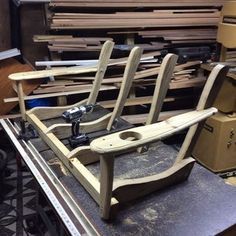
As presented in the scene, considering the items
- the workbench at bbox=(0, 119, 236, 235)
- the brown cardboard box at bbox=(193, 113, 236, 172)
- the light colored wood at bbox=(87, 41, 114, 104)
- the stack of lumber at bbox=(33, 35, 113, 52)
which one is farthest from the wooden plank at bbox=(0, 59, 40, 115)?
the brown cardboard box at bbox=(193, 113, 236, 172)

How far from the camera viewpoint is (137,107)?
280 cm

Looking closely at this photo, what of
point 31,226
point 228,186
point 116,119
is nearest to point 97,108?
point 116,119

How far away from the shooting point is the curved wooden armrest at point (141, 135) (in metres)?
0.80

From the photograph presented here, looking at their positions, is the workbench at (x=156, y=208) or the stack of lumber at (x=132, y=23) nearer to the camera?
the workbench at (x=156, y=208)

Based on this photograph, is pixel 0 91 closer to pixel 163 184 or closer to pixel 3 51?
pixel 3 51

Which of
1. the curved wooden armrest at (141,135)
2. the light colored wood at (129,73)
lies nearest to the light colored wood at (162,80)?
the light colored wood at (129,73)

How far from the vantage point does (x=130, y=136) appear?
2.94 feet

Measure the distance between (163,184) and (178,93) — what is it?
78.6 inches

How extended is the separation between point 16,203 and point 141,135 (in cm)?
150

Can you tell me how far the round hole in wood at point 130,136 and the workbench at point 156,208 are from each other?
268mm

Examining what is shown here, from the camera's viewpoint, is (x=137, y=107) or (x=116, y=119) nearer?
(x=116, y=119)

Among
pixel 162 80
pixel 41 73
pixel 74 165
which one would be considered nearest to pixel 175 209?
pixel 74 165

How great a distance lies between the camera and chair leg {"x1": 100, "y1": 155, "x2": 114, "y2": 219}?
84cm

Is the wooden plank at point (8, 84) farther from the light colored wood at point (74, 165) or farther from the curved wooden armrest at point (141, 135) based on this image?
the curved wooden armrest at point (141, 135)
